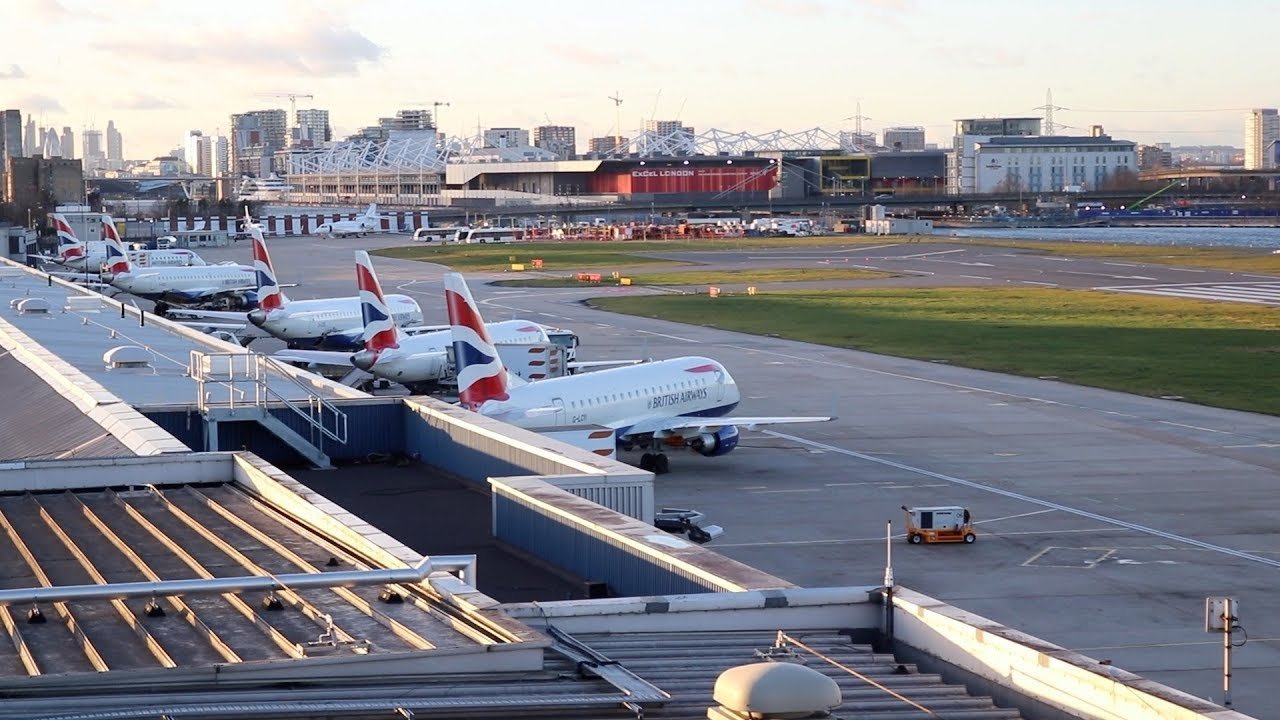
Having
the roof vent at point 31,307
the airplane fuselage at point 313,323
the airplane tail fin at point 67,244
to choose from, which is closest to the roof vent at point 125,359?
the roof vent at point 31,307

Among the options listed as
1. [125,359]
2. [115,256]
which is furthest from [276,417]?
[115,256]

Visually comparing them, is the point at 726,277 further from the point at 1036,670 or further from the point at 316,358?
the point at 1036,670

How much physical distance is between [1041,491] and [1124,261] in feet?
458

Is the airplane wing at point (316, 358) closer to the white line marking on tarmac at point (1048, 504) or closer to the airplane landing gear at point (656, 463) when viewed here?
the white line marking on tarmac at point (1048, 504)

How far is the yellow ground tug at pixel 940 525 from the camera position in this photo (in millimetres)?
44688

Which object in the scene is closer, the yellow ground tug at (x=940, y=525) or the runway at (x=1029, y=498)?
the runway at (x=1029, y=498)

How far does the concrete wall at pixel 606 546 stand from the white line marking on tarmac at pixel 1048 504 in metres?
22.4

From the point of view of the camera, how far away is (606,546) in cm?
2523

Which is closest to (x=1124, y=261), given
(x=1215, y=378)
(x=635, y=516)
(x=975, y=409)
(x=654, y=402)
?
(x=1215, y=378)

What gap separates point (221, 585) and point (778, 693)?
955 centimetres

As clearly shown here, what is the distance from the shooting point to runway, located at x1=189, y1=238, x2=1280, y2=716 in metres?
37.1

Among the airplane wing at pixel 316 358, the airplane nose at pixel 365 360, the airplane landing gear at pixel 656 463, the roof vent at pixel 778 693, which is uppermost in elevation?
the roof vent at pixel 778 693

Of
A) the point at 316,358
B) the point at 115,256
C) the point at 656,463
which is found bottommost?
the point at 656,463

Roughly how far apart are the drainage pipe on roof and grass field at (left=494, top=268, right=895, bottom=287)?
136748mm
